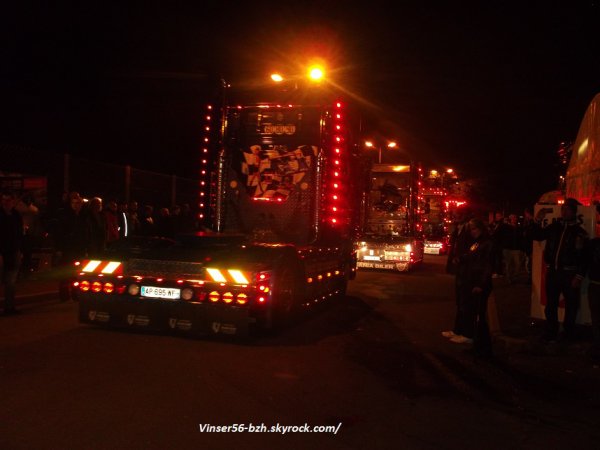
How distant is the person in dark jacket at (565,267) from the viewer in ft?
26.5

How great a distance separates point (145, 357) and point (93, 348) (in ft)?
2.50

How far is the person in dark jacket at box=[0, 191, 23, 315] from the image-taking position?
923 centimetres

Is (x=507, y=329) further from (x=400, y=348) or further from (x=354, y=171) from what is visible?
(x=354, y=171)

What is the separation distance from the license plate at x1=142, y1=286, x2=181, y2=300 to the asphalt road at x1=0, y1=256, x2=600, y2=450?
1.84 feet

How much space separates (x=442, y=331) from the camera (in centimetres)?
959

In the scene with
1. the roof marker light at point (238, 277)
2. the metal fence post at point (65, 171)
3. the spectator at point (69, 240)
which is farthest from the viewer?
the metal fence post at point (65, 171)

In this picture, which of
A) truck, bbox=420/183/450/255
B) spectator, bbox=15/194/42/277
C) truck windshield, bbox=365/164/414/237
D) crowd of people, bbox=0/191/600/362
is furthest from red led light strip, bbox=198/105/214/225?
truck, bbox=420/183/450/255

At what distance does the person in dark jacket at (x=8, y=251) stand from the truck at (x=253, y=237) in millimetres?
1384

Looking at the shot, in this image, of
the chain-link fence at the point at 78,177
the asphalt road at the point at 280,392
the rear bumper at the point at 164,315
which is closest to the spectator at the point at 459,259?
the asphalt road at the point at 280,392

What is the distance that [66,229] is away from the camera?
10.9 metres

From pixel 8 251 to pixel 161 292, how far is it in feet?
10.0

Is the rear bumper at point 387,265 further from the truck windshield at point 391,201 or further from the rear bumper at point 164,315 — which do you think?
the rear bumper at point 164,315

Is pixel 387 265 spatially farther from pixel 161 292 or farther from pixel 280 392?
pixel 280 392

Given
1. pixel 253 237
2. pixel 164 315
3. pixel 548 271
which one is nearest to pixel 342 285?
pixel 253 237
